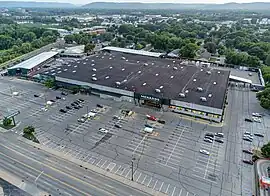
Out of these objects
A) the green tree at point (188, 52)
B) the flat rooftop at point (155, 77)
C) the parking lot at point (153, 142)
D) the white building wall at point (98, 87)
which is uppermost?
the green tree at point (188, 52)

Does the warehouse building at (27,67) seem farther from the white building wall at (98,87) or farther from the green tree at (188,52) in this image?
the green tree at (188,52)

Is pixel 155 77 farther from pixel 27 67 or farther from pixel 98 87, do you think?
pixel 27 67

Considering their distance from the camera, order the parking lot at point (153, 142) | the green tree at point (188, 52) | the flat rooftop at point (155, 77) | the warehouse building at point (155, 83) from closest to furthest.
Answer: the parking lot at point (153, 142), the warehouse building at point (155, 83), the flat rooftop at point (155, 77), the green tree at point (188, 52)

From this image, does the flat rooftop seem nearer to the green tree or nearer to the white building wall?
the white building wall

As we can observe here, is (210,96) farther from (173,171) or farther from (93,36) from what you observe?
(93,36)

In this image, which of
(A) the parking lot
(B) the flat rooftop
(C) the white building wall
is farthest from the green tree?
(C) the white building wall

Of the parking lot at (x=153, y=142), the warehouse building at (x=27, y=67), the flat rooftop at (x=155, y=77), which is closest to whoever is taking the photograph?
the parking lot at (x=153, y=142)

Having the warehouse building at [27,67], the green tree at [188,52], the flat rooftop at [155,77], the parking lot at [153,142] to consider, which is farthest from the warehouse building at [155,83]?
the green tree at [188,52]

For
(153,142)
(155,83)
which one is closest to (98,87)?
(155,83)
